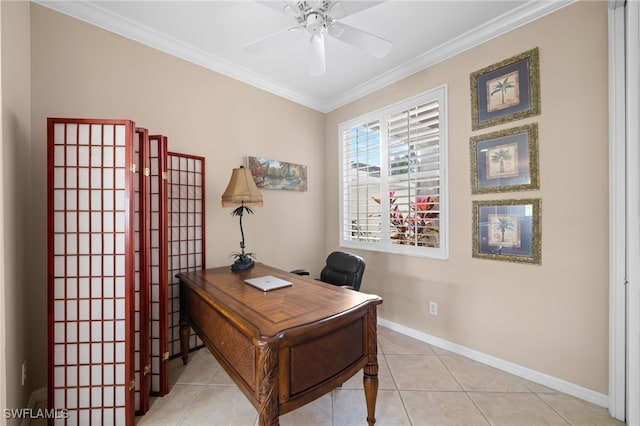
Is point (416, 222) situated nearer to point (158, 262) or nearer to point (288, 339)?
point (288, 339)

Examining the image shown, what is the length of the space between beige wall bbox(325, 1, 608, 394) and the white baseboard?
4 cm

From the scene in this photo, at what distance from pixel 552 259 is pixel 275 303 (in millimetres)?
2047

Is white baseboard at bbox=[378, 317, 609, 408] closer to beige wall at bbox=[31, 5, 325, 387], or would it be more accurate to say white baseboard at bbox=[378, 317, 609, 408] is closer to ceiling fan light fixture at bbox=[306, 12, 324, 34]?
beige wall at bbox=[31, 5, 325, 387]

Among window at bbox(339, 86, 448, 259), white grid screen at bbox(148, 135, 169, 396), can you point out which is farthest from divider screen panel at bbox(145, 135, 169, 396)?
window at bbox(339, 86, 448, 259)

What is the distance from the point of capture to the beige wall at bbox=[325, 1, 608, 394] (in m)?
1.73

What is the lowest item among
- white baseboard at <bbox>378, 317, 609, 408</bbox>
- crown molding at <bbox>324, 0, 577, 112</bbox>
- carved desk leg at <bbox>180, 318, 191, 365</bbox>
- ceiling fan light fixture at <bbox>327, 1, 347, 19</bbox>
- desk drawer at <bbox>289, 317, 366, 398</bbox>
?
white baseboard at <bbox>378, 317, 609, 408</bbox>

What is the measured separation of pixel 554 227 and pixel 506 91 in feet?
3.77

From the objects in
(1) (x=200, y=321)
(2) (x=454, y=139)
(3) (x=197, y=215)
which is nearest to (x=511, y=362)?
(2) (x=454, y=139)


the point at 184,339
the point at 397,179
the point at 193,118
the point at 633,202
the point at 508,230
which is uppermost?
the point at 193,118

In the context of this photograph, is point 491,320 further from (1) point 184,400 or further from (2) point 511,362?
(1) point 184,400

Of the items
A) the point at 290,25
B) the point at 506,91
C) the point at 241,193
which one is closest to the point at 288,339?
the point at 241,193

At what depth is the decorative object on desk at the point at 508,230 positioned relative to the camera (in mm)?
1975

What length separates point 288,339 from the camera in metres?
1.12

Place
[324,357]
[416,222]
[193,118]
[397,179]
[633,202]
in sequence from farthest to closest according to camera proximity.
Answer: [397,179]
[416,222]
[193,118]
[633,202]
[324,357]
